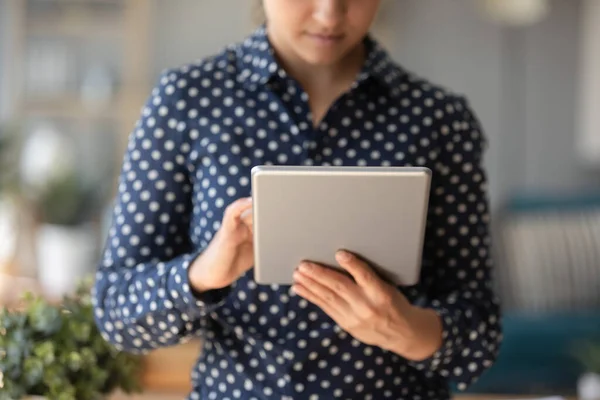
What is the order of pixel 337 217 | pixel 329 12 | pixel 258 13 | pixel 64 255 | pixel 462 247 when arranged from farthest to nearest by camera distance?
pixel 64 255 < pixel 258 13 < pixel 462 247 < pixel 329 12 < pixel 337 217

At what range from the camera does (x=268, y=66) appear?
103 centimetres

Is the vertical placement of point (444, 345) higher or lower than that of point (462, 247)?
lower

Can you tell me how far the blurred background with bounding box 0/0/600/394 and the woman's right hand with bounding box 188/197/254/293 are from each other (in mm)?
2292

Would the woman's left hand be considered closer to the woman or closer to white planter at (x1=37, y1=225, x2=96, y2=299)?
the woman

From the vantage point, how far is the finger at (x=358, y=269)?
0.88 metres

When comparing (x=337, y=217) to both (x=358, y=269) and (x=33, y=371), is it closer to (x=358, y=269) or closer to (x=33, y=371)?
(x=358, y=269)

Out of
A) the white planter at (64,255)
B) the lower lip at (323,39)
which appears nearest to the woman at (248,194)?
the lower lip at (323,39)

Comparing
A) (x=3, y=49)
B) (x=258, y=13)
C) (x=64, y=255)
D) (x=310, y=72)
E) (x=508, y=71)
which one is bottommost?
(x=64, y=255)

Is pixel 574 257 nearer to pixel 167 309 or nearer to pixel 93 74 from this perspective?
pixel 93 74

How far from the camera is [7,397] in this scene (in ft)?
3.35

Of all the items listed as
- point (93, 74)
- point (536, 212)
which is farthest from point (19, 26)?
point (536, 212)

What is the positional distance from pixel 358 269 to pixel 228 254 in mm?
131

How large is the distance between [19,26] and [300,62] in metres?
2.99

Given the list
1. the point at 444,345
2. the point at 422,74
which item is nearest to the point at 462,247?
the point at 444,345
